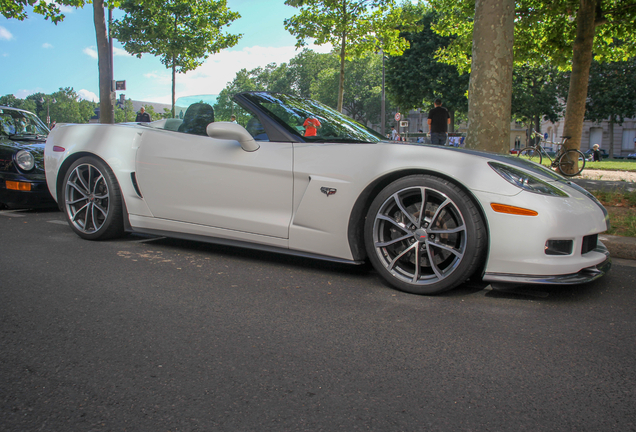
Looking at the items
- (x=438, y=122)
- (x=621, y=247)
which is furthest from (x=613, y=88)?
(x=621, y=247)

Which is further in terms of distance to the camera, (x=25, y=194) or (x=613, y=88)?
(x=613, y=88)

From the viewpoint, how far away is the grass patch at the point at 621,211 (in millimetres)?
4613

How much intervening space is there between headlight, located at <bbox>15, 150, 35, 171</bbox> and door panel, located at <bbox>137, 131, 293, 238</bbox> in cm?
320

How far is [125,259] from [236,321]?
67.0 inches

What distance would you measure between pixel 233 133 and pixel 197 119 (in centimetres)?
73

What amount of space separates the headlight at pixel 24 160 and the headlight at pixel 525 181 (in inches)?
228

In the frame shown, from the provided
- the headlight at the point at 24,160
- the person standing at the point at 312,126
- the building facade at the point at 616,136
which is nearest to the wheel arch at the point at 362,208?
the person standing at the point at 312,126

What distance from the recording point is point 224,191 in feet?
12.0

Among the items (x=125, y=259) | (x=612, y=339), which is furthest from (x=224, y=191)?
(x=612, y=339)

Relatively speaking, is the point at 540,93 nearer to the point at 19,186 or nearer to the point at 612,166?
the point at 612,166

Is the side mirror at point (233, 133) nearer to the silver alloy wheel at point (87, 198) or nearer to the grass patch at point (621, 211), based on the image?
the silver alloy wheel at point (87, 198)

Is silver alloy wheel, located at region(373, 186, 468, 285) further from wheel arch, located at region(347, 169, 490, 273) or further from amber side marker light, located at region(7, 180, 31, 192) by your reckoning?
amber side marker light, located at region(7, 180, 31, 192)

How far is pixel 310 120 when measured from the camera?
12.3ft

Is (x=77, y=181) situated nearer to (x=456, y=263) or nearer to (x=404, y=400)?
(x=456, y=263)
